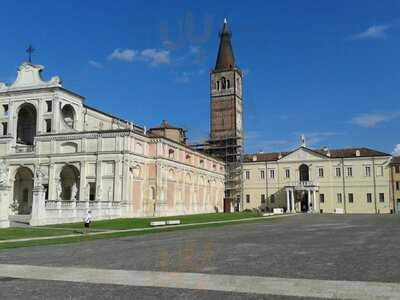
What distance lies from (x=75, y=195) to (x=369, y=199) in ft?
180

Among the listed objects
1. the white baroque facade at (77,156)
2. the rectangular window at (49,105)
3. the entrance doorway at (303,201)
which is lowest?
the entrance doorway at (303,201)

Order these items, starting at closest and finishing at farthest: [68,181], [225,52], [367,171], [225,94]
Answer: [68,181]
[367,171]
[225,94]
[225,52]

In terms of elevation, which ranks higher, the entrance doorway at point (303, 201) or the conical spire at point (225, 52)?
the conical spire at point (225, 52)

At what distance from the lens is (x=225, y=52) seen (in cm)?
10181

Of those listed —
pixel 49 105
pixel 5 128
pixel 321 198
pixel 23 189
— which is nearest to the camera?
pixel 49 105

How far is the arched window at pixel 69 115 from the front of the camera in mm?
61069

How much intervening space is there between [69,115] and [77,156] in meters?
9.40

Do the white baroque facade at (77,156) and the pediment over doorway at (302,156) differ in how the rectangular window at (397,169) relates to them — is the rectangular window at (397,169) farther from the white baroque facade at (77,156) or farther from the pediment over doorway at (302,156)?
the white baroque facade at (77,156)

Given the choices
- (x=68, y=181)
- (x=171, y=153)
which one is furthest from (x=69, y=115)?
(x=171, y=153)

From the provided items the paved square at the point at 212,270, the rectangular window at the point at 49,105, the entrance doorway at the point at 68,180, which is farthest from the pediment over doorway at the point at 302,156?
the paved square at the point at 212,270

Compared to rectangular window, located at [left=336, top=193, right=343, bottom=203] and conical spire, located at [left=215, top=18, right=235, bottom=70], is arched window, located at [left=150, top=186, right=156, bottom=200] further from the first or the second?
conical spire, located at [left=215, top=18, right=235, bottom=70]

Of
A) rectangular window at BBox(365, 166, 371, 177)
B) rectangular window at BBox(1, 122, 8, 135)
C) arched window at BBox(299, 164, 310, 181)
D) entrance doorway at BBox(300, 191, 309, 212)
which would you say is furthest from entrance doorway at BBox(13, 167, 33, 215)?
rectangular window at BBox(365, 166, 371, 177)

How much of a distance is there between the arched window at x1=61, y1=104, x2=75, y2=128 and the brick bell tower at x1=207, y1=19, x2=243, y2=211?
124 ft

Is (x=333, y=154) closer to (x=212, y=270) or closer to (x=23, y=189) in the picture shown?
(x=23, y=189)
